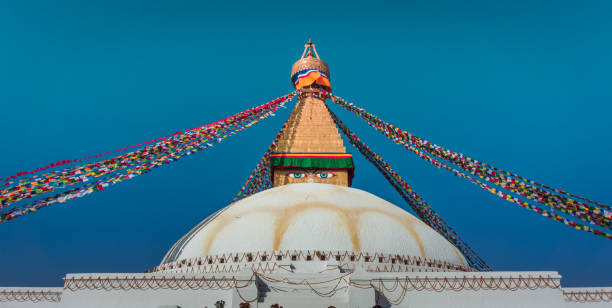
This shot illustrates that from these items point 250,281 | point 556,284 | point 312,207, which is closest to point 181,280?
point 250,281

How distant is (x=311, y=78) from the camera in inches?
565

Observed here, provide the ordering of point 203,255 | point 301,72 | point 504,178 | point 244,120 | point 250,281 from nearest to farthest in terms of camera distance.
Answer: point 250,281 → point 203,255 → point 504,178 → point 244,120 → point 301,72

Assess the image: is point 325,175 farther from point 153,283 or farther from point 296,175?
point 153,283

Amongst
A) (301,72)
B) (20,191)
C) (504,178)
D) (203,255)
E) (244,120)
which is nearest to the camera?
(20,191)

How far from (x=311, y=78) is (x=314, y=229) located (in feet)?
28.6

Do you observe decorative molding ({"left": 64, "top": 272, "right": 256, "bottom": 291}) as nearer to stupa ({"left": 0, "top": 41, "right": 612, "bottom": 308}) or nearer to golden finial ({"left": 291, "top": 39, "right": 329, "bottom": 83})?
stupa ({"left": 0, "top": 41, "right": 612, "bottom": 308})

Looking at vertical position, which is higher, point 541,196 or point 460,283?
point 541,196

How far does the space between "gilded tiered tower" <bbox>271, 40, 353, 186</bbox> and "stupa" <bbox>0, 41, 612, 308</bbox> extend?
2.95 m

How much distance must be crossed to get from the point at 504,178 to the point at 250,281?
16.1 feet

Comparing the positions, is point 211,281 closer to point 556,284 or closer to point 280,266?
point 280,266

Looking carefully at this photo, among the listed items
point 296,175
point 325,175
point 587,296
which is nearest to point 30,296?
point 296,175

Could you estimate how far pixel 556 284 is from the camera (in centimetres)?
552

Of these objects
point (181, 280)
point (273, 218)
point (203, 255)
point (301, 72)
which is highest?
point (301, 72)

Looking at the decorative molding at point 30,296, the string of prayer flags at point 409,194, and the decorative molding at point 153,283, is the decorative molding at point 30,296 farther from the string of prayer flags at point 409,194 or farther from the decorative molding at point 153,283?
the string of prayer flags at point 409,194
